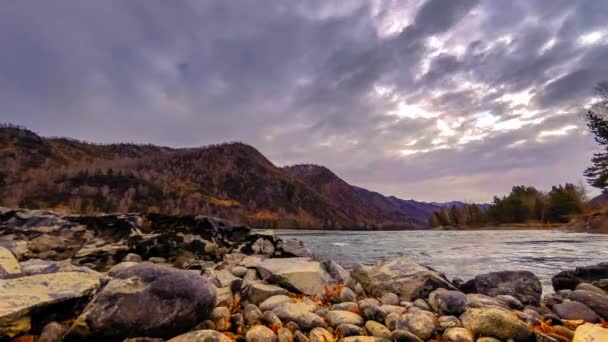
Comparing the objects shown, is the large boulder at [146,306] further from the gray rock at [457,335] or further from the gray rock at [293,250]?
the gray rock at [293,250]

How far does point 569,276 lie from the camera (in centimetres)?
910

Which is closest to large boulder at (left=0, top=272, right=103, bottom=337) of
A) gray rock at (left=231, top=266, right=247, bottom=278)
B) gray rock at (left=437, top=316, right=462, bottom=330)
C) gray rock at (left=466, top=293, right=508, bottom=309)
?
gray rock at (left=231, top=266, right=247, bottom=278)

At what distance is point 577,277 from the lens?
9500 millimetres

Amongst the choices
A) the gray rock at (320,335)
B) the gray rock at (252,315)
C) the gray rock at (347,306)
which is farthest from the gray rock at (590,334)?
the gray rock at (252,315)

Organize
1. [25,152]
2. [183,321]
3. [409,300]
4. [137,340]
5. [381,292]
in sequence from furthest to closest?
[25,152]
[381,292]
[409,300]
[183,321]
[137,340]

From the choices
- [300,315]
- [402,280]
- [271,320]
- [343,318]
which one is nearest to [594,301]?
[402,280]

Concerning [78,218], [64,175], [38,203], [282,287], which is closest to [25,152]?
[64,175]

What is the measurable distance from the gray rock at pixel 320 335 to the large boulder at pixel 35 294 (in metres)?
3.42

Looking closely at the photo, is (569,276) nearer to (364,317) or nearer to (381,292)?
(381,292)

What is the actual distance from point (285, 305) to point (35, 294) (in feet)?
11.7

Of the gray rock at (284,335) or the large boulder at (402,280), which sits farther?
the large boulder at (402,280)

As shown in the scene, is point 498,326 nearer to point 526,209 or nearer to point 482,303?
point 482,303

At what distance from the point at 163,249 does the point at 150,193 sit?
407 ft

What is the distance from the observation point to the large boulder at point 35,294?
143 inches
